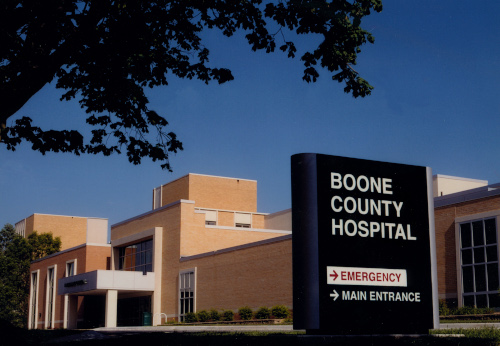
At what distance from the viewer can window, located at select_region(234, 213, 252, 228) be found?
239ft

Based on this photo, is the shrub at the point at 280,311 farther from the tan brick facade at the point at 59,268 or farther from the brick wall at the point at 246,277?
the tan brick facade at the point at 59,268

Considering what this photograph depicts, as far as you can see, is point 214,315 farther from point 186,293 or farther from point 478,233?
point 478,233

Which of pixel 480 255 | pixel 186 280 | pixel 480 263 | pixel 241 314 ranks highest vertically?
pixel 480 255

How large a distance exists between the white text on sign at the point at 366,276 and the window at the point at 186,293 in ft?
131

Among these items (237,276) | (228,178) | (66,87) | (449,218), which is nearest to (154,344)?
(66,87)

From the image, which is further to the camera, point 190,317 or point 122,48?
point 190,317

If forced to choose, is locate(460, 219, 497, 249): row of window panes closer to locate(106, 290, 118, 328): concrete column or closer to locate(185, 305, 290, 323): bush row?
locate(185, 305, 290, 323): bush row

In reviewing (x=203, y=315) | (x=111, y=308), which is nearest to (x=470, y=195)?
(x=203, y=315)

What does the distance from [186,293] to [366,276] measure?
1631 inches

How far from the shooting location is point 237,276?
4638 cm

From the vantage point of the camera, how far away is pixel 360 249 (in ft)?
40.4

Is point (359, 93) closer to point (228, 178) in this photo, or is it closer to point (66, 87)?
point (66, 87)

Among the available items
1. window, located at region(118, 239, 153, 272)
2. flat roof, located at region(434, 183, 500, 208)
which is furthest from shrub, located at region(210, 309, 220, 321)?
flat roof, located at region(434, 183, 500, 208)

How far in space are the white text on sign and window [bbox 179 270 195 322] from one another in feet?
131
